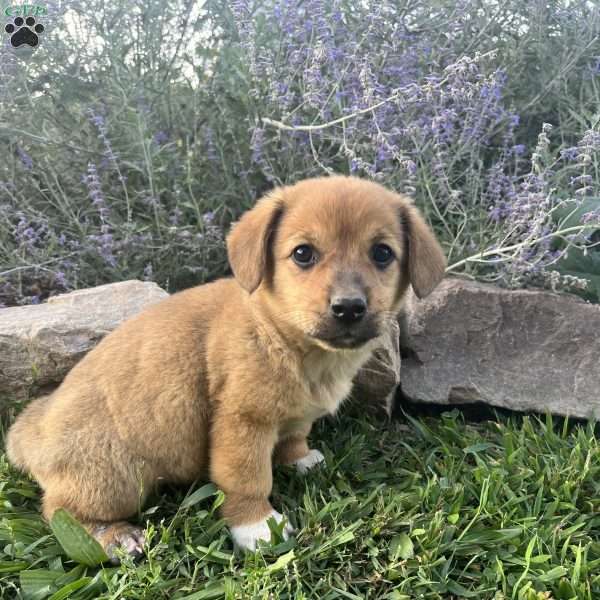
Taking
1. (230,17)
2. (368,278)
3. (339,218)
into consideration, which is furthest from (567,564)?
(230,17)

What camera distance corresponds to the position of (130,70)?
15.2 ft

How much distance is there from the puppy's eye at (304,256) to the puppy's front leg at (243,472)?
756 millimetres

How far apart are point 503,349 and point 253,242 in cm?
207

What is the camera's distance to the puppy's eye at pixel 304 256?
2.71 m

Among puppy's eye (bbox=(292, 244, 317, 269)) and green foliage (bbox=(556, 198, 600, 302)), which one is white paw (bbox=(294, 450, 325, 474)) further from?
green foliage (bbox=(556, 198, 600, 302))

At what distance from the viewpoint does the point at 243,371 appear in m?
2.75

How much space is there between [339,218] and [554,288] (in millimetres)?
2005

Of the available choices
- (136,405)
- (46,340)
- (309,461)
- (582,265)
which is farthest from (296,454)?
(582,265)

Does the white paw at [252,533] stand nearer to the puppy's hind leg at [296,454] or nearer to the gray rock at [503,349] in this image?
the puppy's hind leg at [296,454]

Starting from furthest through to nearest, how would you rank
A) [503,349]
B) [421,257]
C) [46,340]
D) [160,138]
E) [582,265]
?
[160,138] < [582,265] < [503,349] < [46,340] < [421,257]

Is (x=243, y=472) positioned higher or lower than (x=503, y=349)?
higher

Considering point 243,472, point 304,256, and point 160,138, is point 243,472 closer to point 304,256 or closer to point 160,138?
point 304,256

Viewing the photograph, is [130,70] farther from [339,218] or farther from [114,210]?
[339,218]

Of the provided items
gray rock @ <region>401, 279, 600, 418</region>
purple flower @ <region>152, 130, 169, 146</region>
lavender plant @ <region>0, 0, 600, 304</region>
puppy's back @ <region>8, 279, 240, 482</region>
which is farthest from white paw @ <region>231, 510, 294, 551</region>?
purple flower @ <region>152, 130, 169, 146</region>
